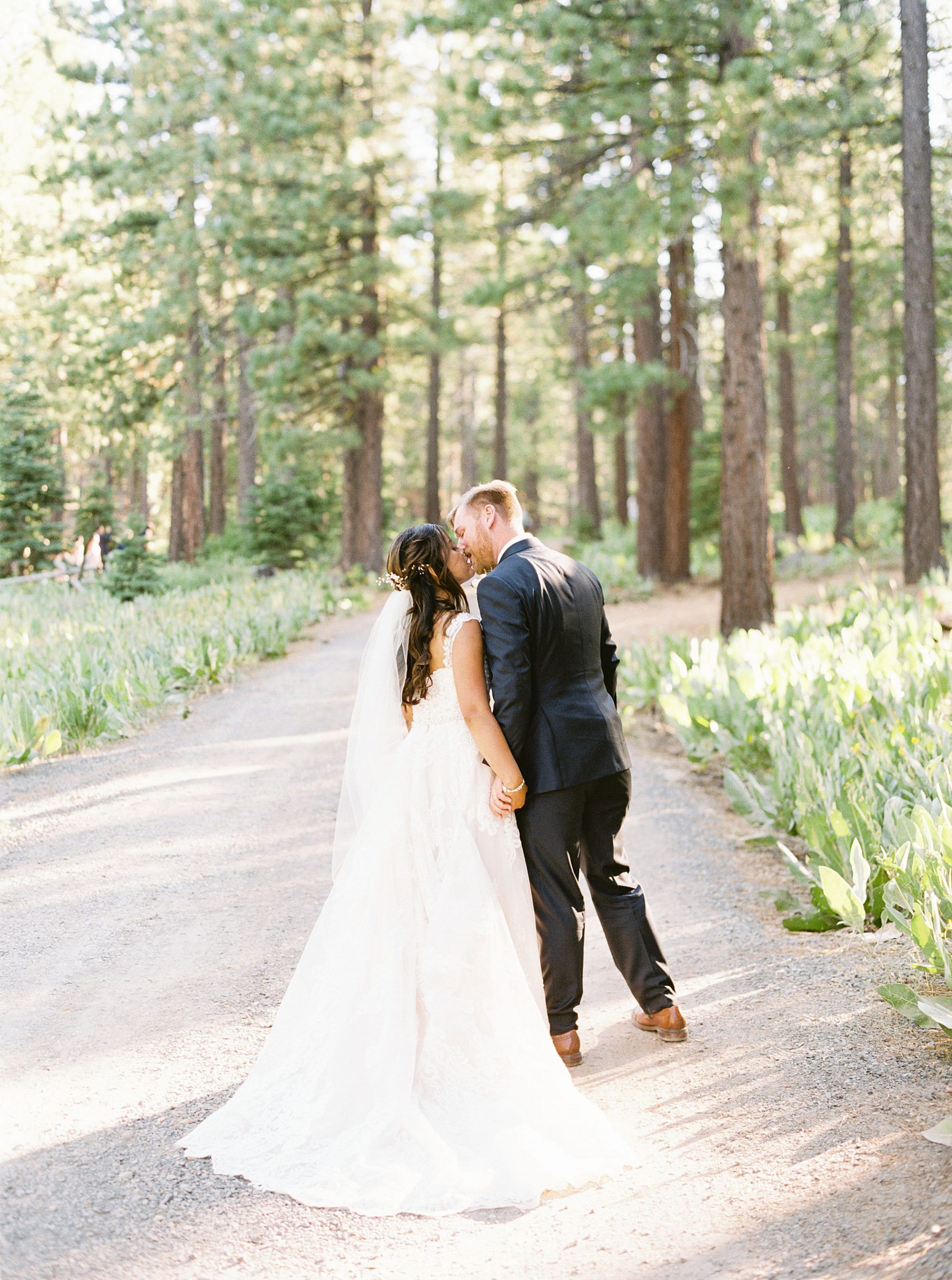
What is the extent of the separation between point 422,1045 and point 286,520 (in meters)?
17.4

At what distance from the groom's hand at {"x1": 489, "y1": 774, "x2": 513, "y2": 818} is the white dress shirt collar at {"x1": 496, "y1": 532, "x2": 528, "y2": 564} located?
0.79 m

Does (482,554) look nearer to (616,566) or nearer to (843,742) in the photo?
(843,742)

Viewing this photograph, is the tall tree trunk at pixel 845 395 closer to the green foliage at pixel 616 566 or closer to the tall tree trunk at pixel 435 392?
the green foliage at pixel 616 566

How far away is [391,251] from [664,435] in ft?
27.2

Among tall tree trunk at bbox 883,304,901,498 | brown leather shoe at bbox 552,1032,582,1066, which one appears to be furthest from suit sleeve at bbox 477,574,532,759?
tall tree trunk at bbox 883,304,901,498

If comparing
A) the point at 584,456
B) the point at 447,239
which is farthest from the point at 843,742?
the point at 584,456

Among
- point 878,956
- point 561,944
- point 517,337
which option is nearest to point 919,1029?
point 878,956

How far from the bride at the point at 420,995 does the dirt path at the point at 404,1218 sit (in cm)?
13

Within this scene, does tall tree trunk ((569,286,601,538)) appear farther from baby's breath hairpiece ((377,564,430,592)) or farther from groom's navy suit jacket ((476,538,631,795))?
baby's breath hairpiece ((377,564,430,592))

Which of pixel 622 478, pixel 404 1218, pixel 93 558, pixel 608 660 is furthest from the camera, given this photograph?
pixel 622 478

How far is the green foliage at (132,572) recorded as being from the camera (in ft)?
52.0

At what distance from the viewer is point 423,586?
3672 mm

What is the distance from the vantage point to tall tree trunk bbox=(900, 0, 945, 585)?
1397 centimetres

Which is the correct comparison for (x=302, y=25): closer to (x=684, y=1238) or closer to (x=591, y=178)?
(x=591, y=178)
